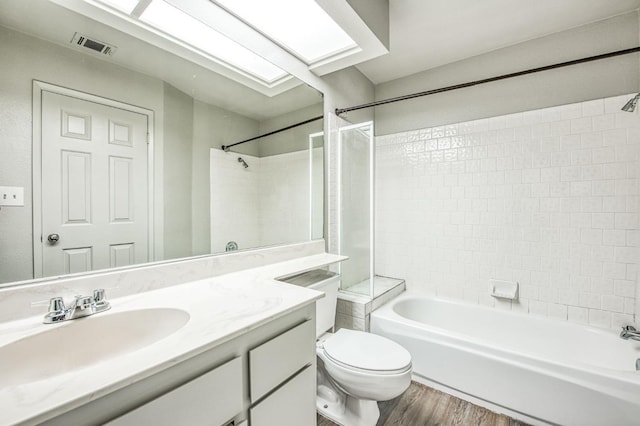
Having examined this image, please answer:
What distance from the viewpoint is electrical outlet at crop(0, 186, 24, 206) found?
85 centimetres

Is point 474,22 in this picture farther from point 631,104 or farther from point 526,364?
point 526,364

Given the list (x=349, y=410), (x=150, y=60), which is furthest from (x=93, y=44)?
(x=349, y=410)

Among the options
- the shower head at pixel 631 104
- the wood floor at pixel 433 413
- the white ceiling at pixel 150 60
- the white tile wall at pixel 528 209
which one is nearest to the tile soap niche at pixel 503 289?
the white tile wall at pixel 528 209

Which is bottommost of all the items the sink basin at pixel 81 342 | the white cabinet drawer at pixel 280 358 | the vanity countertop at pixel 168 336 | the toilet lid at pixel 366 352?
the toilet lid at pixel 366 352

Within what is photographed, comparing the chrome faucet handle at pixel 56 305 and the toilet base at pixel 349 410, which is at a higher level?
the chrome faucet handle at pixel 56 305

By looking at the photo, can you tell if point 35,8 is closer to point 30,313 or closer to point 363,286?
point 30,313

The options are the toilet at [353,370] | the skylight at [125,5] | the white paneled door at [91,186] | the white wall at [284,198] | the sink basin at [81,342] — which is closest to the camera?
the sink basin at [81,342]

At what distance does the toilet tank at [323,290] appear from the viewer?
1622 mm

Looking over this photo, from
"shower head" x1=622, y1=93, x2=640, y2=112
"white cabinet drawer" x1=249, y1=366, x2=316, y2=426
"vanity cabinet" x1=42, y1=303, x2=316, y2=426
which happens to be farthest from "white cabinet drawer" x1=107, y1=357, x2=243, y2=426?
"shower head" x1=622, y1=93, x2=640, y2=112

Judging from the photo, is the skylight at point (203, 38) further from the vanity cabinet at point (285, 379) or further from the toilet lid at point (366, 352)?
the toilet lid at point (366, 352)

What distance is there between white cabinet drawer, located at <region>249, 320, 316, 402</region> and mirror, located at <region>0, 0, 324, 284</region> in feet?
2.15

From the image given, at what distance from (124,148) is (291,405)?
3.82ft

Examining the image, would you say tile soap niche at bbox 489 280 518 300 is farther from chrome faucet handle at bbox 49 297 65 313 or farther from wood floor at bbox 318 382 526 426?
chrome faucet handle at bbox 49 297 65 313

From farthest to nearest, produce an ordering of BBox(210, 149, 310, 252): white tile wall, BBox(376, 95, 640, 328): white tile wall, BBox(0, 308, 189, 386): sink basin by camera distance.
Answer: BBox(376, 95, 640, 328): white tile wall → BBox(210, 149, 310, 252): white tile wall → BBox(0, 308, 189, 386): sink basin
